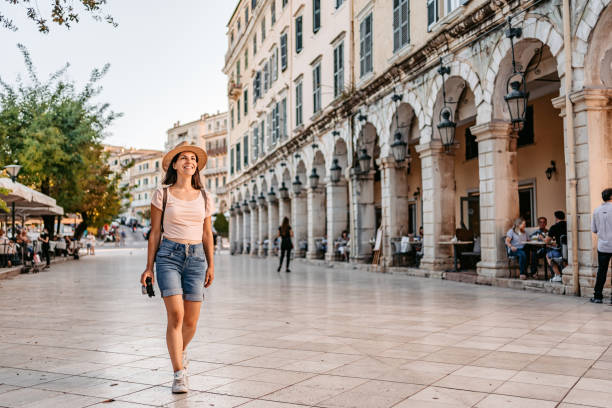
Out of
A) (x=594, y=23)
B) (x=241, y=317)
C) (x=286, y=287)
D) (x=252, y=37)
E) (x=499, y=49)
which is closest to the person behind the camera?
(x=241, y=317)

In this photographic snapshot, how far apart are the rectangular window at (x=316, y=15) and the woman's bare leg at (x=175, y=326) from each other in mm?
21040

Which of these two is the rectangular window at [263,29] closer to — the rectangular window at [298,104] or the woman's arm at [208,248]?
the rectangular window at [298,104]

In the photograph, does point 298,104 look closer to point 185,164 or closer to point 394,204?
point 394,204

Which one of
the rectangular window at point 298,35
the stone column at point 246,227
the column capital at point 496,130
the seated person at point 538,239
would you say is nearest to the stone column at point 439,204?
the seated person at point 538,239

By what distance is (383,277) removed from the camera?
51.6ft

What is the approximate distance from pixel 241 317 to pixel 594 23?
713cm

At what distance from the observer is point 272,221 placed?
105 feet

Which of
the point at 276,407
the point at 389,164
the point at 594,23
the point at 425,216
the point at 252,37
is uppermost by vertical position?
the point at 252,37

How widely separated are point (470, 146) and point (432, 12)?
6711 mm

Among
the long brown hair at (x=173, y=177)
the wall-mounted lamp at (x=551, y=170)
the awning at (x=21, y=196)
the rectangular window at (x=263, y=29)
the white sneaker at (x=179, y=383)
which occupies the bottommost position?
the white sneaker at (x=179, y=383)

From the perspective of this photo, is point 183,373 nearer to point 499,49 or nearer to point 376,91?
point 499,49

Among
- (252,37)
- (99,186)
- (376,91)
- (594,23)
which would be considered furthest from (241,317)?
(252,37)

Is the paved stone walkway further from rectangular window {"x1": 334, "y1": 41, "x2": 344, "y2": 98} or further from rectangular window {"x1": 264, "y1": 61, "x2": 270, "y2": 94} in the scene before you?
rectangular window {"x1": 264, "y1": 61, "x2": 270, "y2": 94}

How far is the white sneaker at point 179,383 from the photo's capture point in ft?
14.2
